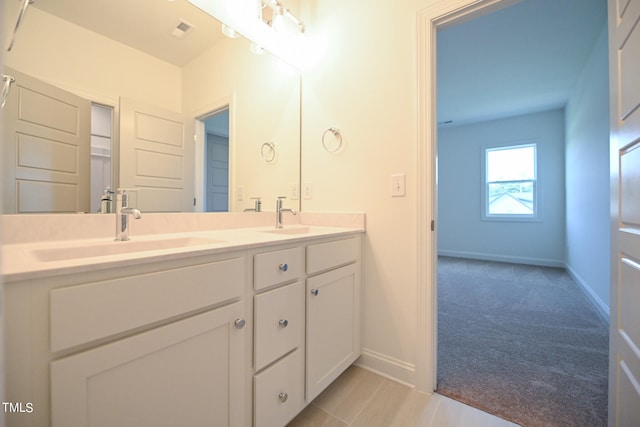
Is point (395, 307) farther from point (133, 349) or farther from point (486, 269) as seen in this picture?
point (486, 269)

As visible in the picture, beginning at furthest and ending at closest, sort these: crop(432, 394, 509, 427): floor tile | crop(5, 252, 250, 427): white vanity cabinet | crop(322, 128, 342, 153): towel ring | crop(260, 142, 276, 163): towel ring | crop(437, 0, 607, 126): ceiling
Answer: crop(437, 0, 607, 126): ceiling
crop(260, 142, 276, 163): towel ring
crop(322, 128, 342, 153): towel ring
crop(432, 394, 509, 427): floor tile
crop(5, 252, 250, 427): white vanity cabinet

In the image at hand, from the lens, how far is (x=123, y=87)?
3.89ft

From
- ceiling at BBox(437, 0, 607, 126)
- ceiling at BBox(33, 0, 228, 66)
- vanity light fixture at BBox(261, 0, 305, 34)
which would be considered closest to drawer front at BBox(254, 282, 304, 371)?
ceiling at BBox(33, 0, 228, 66)

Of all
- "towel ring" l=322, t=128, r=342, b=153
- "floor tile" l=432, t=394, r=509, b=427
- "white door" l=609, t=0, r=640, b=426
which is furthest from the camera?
"towel ring" l=322, t=128, r=342, b=153

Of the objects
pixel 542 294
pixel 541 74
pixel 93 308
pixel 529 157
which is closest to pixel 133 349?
pixel 93 308

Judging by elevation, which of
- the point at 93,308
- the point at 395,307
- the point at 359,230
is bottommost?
the point at 395,307

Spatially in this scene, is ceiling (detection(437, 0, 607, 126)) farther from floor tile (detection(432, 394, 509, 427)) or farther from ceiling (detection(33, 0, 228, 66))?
floor tile (detection(432, 394, 509, 427))

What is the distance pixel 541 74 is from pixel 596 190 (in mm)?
1492

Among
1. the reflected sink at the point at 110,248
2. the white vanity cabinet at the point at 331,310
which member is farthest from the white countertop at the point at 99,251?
the white vanity cabinet at the point at 331,310

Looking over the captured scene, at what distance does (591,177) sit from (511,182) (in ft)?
6.25

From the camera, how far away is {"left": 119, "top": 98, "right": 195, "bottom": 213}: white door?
122cm

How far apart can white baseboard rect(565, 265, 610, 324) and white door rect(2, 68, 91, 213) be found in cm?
361

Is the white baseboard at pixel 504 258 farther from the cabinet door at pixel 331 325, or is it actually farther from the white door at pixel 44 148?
the white door at pixel 44 148

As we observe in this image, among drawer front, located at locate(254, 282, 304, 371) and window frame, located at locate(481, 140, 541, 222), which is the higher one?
window frame, located at locate(481, 140, 541, 222)
